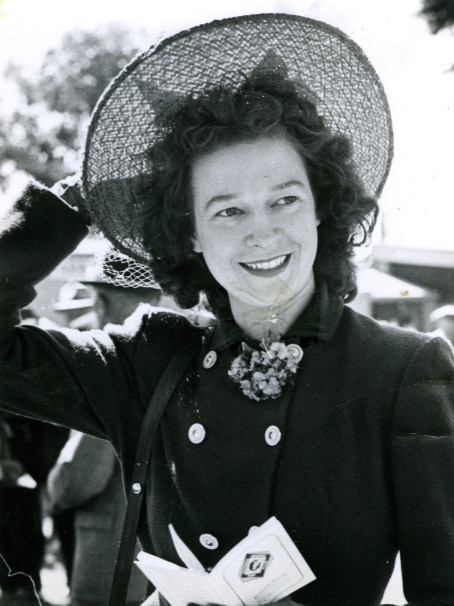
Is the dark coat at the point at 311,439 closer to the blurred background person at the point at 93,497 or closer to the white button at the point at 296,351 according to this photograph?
the white button at the point at 296,351

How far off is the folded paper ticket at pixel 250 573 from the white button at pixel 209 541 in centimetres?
13

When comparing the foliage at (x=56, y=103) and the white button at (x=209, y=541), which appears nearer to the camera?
the white button at (x=209, y=541)

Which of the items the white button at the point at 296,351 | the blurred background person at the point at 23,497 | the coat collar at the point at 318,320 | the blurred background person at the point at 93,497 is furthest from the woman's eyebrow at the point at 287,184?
the blurred background person at the point at 23,497

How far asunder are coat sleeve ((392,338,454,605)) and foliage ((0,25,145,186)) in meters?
1.24

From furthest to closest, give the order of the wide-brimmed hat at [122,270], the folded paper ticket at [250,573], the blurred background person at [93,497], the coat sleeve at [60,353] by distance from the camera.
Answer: the blurred background person at [93,497], the wide-brimmed hat at [122,270], the coat sleeve at [60,353], the folded paper ticket at [250,573]

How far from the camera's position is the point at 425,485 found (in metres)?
1.39

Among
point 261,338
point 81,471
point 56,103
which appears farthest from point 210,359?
point 56,103

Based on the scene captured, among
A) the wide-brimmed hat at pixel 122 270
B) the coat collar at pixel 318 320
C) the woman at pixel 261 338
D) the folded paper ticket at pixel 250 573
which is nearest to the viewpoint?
the folded paper ticket at pixel 250 573

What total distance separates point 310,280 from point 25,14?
43.5 inches

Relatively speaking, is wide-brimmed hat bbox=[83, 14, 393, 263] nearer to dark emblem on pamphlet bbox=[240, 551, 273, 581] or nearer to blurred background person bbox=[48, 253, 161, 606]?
blurred background person bbox=[48, 253, 161, 606]

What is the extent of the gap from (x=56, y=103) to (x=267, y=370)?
1157mm

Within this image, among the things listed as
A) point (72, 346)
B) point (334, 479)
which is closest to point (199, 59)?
point (72, 346)

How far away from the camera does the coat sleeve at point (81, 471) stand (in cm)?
232

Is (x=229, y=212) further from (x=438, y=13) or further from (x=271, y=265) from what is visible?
(x=438, y=13)
